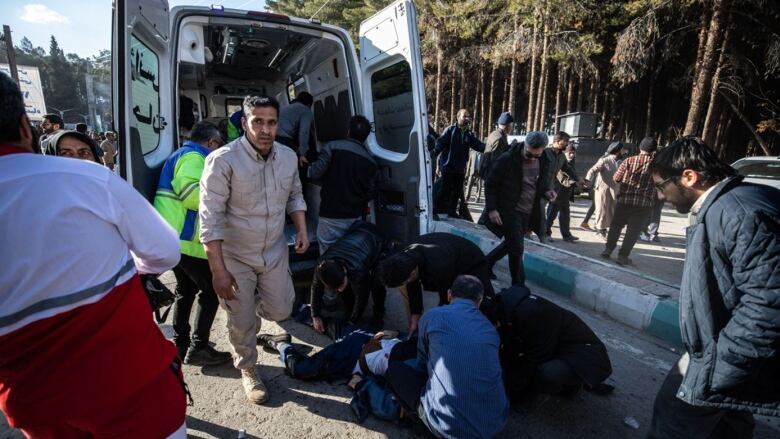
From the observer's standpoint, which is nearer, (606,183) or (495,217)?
(495,217)

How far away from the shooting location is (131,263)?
1117 millimetres

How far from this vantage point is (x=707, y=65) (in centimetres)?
963

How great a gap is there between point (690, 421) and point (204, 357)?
2.73 m

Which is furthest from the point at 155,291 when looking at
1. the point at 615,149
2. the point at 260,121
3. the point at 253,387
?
the point at 615,149

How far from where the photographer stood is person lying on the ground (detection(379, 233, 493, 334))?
8.72ft

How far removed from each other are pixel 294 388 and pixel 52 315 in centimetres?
187

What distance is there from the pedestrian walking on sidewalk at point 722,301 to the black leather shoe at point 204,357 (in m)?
2.55

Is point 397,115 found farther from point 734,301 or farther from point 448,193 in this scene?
point 448,193

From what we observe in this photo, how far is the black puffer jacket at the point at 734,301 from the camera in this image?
4.15 ft

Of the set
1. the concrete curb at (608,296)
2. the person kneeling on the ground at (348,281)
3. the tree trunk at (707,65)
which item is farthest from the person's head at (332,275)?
the tree trunk at (707,65)

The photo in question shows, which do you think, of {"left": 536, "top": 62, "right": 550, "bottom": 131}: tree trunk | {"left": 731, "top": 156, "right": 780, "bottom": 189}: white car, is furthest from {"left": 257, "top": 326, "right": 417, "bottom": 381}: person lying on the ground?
{"left": 536, "top": 62, "right": 550, "bottom": 131}: tree trunk

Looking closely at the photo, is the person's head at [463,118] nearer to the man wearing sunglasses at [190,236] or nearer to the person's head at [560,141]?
the person's head at [560,141]

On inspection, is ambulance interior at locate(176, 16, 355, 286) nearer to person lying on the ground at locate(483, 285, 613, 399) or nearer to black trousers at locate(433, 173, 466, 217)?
person lying on the ground at locate(483, 285, 613, 399)

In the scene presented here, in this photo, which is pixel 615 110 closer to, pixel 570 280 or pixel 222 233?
pixel 570 280
